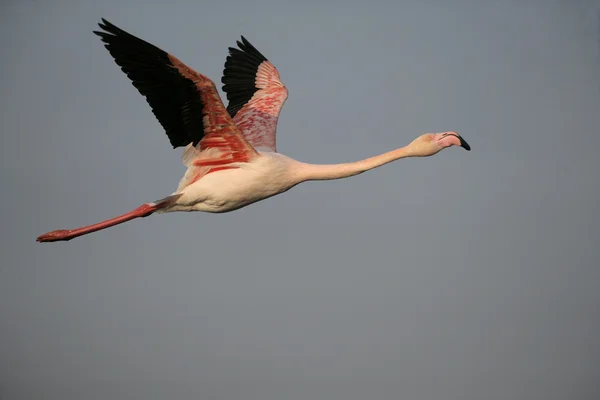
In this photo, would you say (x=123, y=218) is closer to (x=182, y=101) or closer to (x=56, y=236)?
(x=56, y=236)

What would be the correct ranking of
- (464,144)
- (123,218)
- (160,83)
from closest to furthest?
1. (160,83)
2. (464,144)
3. (123,218)

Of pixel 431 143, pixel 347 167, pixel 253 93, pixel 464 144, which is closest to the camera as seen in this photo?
pixel 464 144

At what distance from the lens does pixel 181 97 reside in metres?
16.0

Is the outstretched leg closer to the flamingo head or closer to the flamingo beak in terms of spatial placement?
the flamingo head

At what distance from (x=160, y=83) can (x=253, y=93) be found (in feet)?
17.2

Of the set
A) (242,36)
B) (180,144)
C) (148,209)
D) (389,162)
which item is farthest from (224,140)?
(242,36)

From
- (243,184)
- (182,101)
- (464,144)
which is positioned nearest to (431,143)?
(464,144)

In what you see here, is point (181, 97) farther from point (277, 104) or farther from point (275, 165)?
point (277, 104)

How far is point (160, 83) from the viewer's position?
1577 centimetres

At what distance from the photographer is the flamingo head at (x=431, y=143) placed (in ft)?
55.0

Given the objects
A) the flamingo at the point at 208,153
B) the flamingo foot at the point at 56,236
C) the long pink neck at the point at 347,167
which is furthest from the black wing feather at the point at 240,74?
the flamingo foot at the point at 56,236

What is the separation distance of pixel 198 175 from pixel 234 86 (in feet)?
13.9

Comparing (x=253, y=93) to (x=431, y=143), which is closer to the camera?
(x=431, y=143)


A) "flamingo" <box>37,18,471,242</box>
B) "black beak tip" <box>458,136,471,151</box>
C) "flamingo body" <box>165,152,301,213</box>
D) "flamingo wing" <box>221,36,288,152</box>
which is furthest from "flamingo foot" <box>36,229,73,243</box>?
"black beak tip" <box>458,136,471,151</box>
